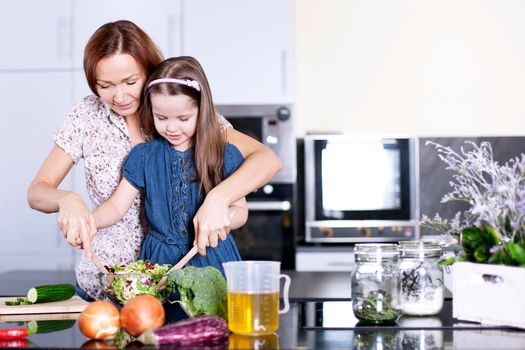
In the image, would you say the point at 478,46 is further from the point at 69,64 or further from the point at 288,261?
the point at 69,64

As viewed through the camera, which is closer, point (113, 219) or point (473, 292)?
point (473, 292)

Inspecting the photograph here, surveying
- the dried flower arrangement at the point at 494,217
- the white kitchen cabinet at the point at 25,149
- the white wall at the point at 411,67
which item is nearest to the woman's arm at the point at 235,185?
the dried flower arrangement at the point at 494,217

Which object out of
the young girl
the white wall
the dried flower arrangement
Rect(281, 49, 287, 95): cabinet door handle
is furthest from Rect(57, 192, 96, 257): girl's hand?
the white wall

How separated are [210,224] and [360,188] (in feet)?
6.62

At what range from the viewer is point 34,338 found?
4.76ft

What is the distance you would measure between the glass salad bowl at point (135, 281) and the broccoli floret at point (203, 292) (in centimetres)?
8

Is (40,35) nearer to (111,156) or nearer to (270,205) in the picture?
(270,205)

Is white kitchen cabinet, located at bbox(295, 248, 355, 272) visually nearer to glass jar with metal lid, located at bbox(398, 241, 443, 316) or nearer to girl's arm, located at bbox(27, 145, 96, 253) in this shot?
girl's arm, located at bbox(27, 145, 96, 253)

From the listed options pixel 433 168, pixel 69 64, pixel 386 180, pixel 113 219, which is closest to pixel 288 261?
pixel 386 180

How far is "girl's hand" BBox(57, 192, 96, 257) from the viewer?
1.76 m

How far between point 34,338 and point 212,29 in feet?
8.27

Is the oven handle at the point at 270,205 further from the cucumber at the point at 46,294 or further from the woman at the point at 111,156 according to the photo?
the cucumber at the point at 46,294

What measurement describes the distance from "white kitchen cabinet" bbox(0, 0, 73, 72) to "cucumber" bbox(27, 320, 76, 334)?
2373 millimetres

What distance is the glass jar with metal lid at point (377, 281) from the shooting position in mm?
1554
